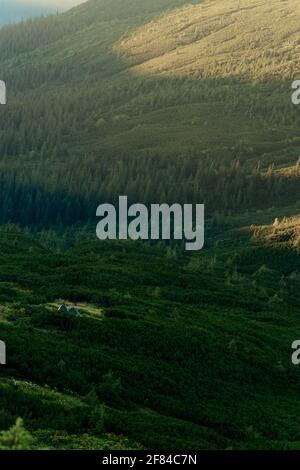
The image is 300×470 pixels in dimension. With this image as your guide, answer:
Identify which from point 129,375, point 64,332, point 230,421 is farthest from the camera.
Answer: point 64,332

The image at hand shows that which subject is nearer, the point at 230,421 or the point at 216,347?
the point at 230,421

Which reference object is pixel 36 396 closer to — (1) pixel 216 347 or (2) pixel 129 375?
(2) pixel 129 375

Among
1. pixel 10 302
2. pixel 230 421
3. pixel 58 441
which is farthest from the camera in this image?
pixel 10 302

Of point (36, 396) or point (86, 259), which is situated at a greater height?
point (86, 259)

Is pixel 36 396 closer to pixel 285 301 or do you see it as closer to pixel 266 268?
pixel 285 301

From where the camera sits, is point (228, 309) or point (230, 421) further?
point (228, 309)

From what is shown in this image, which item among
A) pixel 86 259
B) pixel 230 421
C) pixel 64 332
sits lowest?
pixel 230 421

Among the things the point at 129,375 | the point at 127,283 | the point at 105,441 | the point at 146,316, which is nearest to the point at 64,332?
the point at 129,375
